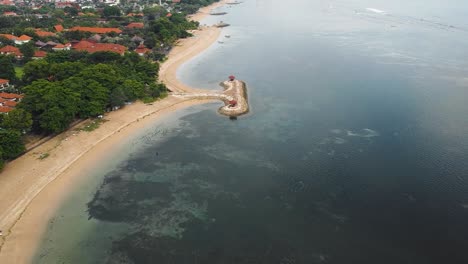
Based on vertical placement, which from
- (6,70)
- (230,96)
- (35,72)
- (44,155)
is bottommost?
(44,155)

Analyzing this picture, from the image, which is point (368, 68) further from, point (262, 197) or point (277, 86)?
point (262, 197)

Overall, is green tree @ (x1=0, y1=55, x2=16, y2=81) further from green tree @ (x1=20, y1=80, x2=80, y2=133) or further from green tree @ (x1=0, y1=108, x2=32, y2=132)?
green tree @ (x1=0, y1=108, x2=32, y2=132)


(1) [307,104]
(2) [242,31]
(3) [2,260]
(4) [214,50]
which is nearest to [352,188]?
(1) [307,104]

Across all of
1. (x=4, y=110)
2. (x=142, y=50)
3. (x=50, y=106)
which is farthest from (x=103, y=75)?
(x=142, y=50)

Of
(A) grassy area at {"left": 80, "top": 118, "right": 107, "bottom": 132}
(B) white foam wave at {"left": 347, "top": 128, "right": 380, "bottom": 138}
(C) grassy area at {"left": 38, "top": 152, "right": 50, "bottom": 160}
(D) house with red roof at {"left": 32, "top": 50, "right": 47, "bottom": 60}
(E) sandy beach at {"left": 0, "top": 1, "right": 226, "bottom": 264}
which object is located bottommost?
(E) sandy beach at {"left": 0, "top": 1, "right": 226, "bottom": 264}

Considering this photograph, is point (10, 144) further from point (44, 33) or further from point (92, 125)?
point (44, 33)

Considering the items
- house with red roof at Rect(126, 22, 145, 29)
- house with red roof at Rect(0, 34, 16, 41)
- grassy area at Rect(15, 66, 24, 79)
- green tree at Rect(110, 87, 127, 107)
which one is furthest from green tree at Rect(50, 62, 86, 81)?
house with red roof at Rect(126, 22, 145, 29)
